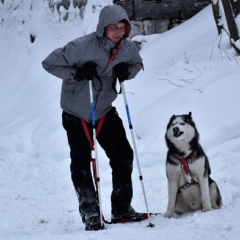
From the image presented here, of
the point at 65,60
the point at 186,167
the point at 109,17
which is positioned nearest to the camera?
the point at 109,17

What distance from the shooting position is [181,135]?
4.72 metres

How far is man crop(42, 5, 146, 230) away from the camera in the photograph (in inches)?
174

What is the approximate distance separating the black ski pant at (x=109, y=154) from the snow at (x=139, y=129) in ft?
1.17

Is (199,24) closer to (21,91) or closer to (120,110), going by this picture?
(120,110)

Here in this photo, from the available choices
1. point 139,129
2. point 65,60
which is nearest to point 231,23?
point 139,129

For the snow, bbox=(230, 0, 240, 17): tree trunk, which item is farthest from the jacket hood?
bbox=(230, 0, 240, 17): tree trunk

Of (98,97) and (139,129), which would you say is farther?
(139,129)

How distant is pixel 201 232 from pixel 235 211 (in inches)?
21.4

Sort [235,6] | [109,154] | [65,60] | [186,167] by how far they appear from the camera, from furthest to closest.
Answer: [235,6], [109,154], [186,167], [65,60]

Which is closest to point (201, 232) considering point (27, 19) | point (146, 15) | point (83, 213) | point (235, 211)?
point (235, 211)

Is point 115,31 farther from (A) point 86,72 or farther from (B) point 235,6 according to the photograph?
(B) point 235,6

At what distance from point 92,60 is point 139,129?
3.55m

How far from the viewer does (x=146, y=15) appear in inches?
435

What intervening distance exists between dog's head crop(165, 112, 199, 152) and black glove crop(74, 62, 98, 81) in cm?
98
